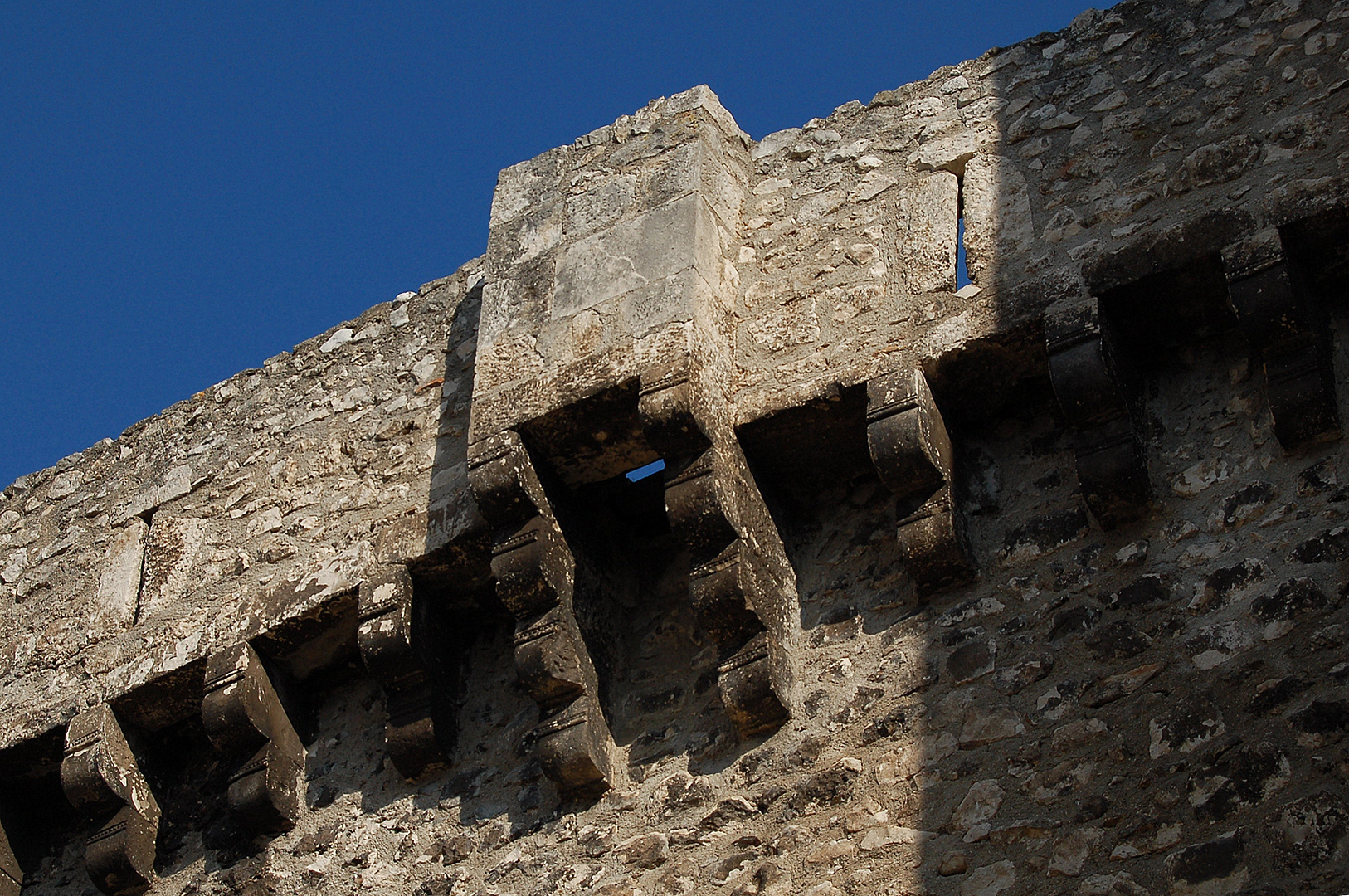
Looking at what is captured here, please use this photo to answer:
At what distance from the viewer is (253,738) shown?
18.0ft

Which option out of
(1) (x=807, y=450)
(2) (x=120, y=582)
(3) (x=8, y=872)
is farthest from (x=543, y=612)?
(3) (x=8, y=872)

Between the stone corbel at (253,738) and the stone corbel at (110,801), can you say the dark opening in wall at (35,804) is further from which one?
the stone corbel at (253,738)

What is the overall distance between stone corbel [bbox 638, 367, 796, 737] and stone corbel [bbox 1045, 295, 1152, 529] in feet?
3.22

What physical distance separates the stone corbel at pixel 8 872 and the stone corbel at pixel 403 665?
1719 millimetres

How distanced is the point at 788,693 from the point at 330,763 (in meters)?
1.83

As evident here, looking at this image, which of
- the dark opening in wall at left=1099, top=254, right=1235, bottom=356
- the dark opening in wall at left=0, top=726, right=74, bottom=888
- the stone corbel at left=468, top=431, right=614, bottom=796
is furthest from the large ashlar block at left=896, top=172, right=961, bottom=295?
the dark opening in wall at left=0, top=726, right=74, bottom=888

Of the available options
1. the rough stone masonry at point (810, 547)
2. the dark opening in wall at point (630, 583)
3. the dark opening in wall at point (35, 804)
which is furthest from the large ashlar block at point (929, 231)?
the dark opening in wall at point (35, 804)

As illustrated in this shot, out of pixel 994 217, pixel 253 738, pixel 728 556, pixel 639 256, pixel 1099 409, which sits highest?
pixel 994 217

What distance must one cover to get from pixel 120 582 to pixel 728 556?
9.46ft

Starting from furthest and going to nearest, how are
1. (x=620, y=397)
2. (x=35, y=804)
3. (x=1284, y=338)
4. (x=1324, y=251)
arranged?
1. (x=35, y=804)
2. (x=620, y=397)
3. (x=1324, y=251)
4. (x=1284, y=338)

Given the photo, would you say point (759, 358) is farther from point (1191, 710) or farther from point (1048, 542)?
point (1191, 710)

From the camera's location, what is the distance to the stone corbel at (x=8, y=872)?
19.1 ft

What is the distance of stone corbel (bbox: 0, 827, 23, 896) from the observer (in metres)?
5.84

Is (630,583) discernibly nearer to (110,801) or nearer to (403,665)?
(403,665)
